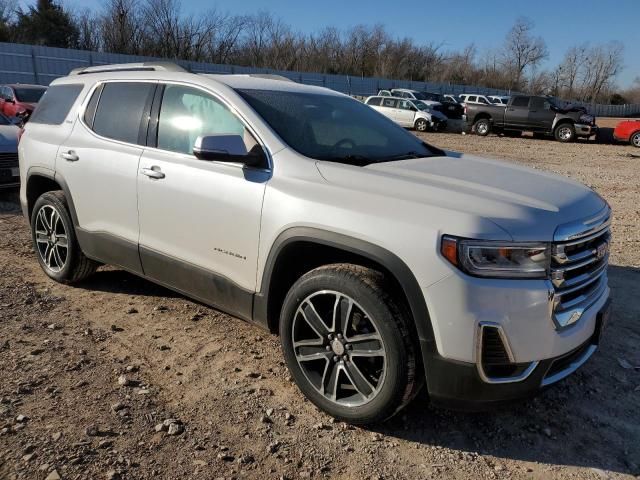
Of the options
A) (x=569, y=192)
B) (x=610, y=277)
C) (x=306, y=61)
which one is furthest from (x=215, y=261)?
(x=306, y=61)

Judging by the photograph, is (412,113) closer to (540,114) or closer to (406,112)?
(406,112)

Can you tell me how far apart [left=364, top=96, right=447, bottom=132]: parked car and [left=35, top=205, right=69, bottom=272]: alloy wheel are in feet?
71.5

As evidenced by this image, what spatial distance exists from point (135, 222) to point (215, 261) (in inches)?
34.1

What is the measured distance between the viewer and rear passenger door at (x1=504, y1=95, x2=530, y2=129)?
2381 cm

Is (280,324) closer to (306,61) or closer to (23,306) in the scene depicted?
(23,306)

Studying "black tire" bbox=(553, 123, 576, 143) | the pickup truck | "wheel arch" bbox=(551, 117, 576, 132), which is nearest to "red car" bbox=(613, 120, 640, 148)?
the pickup truck

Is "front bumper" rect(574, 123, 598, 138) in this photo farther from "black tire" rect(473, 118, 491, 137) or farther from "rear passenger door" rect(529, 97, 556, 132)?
"black tire" rect(473, 118, 491, 137)

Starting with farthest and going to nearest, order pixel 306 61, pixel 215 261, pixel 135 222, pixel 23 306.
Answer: pixel 306 61, pixel 23 306, pixel 135 222, pixel 215 261

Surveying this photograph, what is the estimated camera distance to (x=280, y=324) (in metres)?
3.12

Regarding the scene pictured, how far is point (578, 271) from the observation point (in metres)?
2.68

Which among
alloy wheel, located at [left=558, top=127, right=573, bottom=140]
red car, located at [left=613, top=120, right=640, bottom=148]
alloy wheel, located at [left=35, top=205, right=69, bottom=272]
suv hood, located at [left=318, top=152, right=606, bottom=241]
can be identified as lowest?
alloy wheel, located at [left=558, top=127, right=573, bottom=140]

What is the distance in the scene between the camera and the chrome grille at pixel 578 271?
2510 mm

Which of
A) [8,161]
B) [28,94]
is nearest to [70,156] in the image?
[8,161]

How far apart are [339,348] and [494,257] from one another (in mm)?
962
